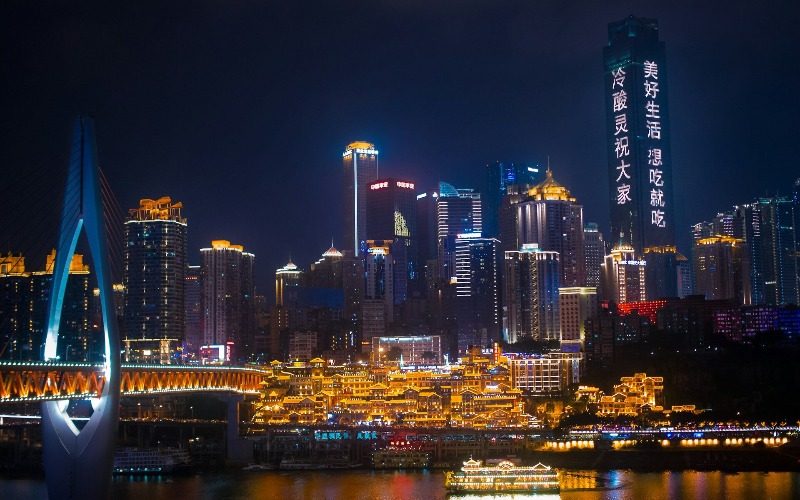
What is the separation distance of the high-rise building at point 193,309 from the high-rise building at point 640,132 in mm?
20832

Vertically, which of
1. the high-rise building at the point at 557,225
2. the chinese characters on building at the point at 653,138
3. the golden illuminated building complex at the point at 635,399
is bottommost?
the golden illuminated building complex at the point at 635,399

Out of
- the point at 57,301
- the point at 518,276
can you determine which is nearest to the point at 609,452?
the point at 57,301

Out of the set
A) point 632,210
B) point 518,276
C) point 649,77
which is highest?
point 649,77

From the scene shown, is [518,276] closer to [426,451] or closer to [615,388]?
[615,388]

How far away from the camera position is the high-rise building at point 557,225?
53094 millimetres

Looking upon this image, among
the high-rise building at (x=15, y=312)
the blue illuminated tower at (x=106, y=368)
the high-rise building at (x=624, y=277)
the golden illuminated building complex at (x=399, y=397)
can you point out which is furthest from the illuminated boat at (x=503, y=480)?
the high-rise building at (x=624, y=277)

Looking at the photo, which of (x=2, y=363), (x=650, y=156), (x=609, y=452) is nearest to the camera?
(x=2, y=363)

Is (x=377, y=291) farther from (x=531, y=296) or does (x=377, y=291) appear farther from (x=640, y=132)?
(x=640, y=132)

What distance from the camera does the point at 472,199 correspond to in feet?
201

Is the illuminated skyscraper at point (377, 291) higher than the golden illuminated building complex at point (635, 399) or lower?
higher

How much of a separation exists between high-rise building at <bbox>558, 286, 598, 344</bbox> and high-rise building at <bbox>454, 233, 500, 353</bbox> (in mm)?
4363

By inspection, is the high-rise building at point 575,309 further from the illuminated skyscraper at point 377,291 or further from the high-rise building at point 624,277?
the illuminated skyscraper at point 377,291

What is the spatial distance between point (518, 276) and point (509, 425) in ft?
64.1

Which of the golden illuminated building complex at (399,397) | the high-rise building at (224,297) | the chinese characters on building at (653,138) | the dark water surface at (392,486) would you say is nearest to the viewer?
the dark water surface at (392,486)
